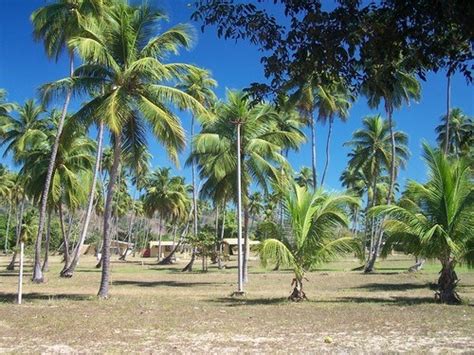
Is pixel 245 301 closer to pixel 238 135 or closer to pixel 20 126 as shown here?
pixel 238 135

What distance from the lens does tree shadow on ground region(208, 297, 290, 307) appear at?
650 inches

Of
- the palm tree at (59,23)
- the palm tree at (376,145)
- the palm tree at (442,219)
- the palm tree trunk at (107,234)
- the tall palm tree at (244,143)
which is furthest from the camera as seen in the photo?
the palm tree at (376,145)

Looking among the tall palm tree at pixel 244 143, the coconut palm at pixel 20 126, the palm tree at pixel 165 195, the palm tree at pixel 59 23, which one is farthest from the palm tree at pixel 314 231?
the palm tree at pixel 165 195

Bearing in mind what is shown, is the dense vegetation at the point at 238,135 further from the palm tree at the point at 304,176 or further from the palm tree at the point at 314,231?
the palm tree at the point at 304,176

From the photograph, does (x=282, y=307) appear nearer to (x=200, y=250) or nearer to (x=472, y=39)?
(x=472, y=39)

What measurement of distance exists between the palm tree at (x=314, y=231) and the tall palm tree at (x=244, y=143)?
6.93 metres

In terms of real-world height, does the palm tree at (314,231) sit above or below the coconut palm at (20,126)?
below

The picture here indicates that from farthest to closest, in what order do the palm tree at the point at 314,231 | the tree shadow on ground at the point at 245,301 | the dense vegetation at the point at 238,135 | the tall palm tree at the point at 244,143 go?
the tall palm tree at the point at 244,143 → the palm tree at the point at 314,231 → the tree shadow on ground at the point at 245,301 → the dense vegetation at the point at 238,135

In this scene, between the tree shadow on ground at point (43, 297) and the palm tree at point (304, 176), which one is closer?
the tree shadow on ground at point (43, 297)

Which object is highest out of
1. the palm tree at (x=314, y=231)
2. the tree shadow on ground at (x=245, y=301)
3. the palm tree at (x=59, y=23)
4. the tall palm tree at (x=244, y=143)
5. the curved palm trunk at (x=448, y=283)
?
the palm tree at (x=59, y=23)

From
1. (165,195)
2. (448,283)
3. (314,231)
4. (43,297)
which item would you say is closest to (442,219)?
(448,283)

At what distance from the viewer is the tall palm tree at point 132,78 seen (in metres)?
17.7

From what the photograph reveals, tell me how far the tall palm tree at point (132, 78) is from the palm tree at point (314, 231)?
184 inches

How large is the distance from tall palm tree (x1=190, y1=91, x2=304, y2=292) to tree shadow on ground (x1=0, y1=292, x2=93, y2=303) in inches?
350
